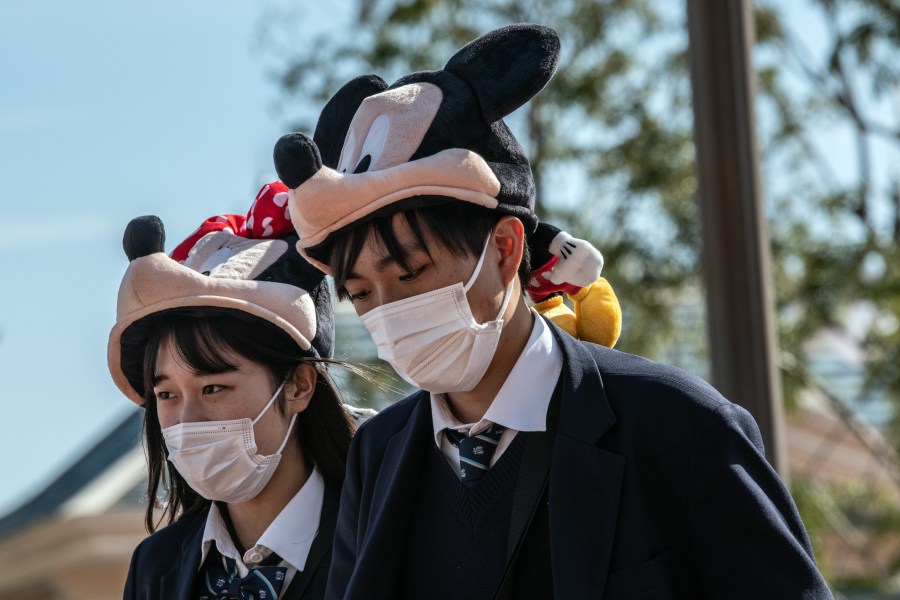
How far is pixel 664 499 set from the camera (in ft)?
7.86

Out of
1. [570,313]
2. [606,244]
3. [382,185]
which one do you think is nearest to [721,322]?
[570,313]

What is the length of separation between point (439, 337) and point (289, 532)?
101 cm

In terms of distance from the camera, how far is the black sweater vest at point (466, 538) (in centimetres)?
248

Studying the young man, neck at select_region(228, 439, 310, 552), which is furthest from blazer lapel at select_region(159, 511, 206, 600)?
the young man

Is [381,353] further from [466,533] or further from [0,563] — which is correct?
[0,563]

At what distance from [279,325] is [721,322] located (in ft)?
6.09

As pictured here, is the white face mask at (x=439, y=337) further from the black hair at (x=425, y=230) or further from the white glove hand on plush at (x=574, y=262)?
the white glove hand on plush at (x=574, y=262)

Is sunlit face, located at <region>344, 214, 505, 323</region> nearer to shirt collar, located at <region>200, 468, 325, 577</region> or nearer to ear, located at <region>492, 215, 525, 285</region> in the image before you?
ear, located at <region>492, 215, 525, 285</region>

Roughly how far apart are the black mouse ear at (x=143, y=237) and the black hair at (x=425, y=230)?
866mm

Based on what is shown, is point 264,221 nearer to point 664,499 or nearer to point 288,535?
point 288,535

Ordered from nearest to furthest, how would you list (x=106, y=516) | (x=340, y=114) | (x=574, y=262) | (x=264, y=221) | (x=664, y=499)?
1. (x=664, y=499)
2. (x=574, y=262)
3. (x=340, y=114)
4. (x=264, y=221)
5. (x=106, y=516)

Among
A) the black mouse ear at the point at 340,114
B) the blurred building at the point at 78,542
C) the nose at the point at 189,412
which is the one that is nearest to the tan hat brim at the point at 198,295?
the nose at the point at 189,412

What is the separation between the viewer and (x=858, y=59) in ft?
43.0

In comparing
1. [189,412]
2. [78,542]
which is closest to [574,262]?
[189,412]
